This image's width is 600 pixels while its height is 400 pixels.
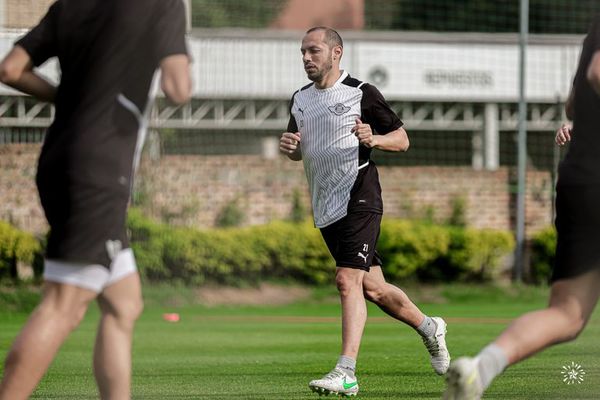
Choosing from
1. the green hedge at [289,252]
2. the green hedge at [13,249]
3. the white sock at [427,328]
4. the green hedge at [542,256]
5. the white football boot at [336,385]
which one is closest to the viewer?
the white football boot at [336,385]

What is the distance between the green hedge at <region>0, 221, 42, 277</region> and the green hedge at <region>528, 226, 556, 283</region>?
26.8ft

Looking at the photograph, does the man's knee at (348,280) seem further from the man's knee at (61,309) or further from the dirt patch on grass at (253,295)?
the dirt patch on grass at (253,295)

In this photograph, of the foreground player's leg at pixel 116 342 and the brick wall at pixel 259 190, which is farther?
the brick wall at pixel 259 190

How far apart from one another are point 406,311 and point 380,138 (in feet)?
3.89

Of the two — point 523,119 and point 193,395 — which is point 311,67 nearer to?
point 193,395

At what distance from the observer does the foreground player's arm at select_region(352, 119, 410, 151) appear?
26.1ft

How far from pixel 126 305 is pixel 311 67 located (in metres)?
3.58

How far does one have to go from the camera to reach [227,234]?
2044 centimetres

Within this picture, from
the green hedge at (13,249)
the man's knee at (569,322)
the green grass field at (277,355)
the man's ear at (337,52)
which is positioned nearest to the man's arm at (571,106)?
the man's knee at (569,322)

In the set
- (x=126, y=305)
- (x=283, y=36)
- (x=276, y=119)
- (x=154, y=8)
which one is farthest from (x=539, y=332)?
(x=276, y=119)

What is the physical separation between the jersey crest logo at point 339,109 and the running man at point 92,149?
11.2 ft

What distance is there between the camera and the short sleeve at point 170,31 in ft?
16.8

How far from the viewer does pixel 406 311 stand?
8594 millimetres

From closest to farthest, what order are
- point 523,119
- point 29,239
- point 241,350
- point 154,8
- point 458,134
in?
point 154,8
point 241,350
point 29,239
point 523,119
point 458,134
